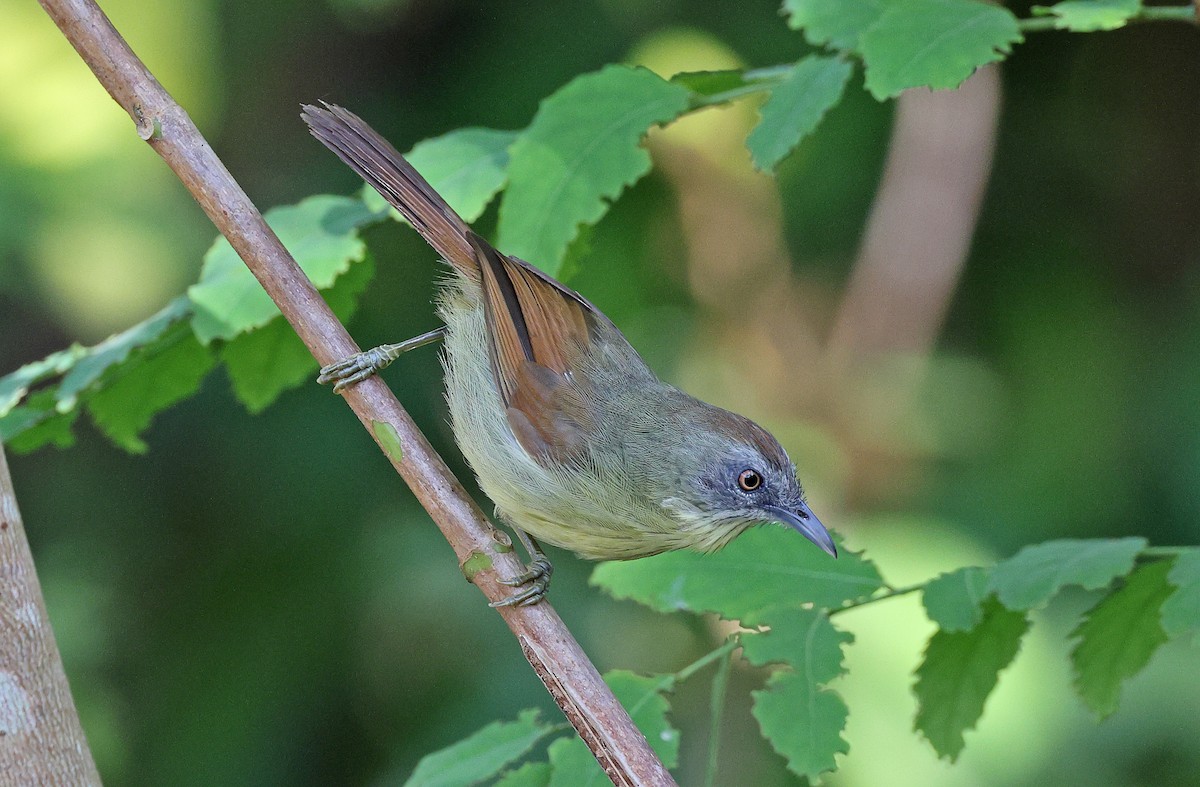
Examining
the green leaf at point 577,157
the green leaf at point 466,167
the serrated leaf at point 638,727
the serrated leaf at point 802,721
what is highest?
the green leaf at point 466,167

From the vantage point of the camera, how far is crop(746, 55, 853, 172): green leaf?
232 cm

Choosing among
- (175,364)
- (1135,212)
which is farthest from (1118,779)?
(175,364)

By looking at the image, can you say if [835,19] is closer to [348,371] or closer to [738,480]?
[738,480]

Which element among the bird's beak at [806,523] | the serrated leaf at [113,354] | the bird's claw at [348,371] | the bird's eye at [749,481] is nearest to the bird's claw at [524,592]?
the bird's claw at [348,371]

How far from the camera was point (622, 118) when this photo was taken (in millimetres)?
2621

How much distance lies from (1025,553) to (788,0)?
1.34 meters

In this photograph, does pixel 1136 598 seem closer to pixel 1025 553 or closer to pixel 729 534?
pixel 1025 553

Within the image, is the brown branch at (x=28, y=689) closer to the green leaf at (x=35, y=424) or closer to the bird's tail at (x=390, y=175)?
the green leaf at (x=35, y=424)

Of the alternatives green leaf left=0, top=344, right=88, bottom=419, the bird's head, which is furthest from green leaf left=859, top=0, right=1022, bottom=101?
green leaf left=0, top=344, right=88, bottom=419

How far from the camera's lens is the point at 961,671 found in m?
2.48

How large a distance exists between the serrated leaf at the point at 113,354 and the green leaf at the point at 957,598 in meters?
1.77

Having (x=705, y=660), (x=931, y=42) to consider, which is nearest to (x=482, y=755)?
(x=705, y=660)

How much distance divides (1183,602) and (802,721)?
0.72m

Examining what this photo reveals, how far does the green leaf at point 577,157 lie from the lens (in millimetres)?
2576
